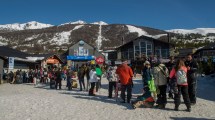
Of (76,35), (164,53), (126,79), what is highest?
(76,35)

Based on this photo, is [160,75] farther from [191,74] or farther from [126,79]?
[126,79]

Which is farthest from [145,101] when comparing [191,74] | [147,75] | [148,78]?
[191,74]

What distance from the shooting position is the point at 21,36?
191m

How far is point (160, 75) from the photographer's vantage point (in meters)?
10.4

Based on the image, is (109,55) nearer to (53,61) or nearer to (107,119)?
(53,61)

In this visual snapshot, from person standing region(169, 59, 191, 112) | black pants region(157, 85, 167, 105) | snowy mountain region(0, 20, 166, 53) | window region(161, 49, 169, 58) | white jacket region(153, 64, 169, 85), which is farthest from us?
snowy mountain region(0, 20, 166, 53)

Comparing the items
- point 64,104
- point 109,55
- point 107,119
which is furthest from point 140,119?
point 109,55

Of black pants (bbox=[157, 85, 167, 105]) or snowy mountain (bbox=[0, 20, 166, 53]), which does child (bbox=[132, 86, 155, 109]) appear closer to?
black pants (bbox=[157, 85, 167, 105])

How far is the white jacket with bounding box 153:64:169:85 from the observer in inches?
409

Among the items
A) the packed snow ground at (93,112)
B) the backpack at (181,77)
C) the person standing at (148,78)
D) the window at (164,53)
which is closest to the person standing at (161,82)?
the person standing at (148,78)

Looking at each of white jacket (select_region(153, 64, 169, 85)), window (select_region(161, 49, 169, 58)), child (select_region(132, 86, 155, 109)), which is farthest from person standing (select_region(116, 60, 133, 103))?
window (select_region(161, 49, 169, 58))

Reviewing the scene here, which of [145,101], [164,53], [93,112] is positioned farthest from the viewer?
[164,53]

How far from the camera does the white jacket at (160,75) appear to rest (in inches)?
409

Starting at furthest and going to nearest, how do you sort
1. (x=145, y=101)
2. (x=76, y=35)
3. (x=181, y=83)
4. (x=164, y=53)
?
(x=76, y=35) → (x=164, y=53) → (x=145, y=101) → (x=181, y=83)
